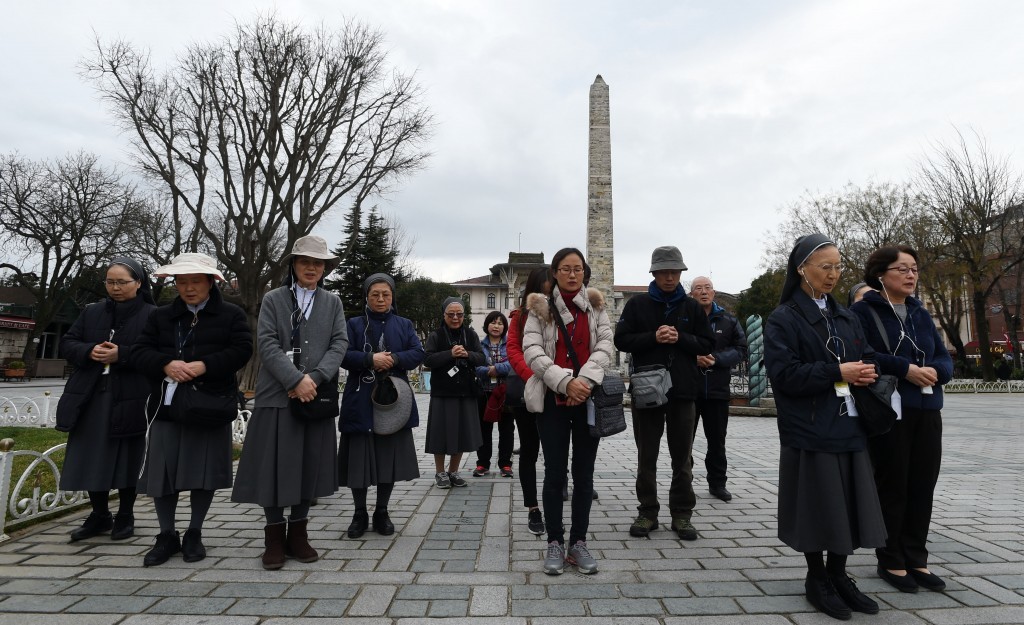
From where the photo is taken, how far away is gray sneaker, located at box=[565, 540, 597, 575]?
348 centimetres

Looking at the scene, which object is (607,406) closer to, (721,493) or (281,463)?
(281,463)

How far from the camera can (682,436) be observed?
173 inches

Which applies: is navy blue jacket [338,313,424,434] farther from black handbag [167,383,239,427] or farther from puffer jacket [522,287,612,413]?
puffer jacket [522,287,612,413]

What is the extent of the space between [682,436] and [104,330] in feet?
14.6

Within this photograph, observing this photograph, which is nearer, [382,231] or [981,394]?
[981,394]

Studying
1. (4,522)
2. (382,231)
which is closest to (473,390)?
(4,522)

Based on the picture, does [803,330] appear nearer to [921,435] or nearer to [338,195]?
[921,435]

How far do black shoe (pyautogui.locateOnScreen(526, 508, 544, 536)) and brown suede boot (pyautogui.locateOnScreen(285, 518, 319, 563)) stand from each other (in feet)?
5.21

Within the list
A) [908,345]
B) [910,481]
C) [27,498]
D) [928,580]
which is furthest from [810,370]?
[27,498]

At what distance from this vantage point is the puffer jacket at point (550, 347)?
3.61m

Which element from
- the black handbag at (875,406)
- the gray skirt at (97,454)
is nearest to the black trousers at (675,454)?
the black handbag at (875,406)

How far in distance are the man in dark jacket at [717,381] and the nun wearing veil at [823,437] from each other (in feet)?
6.48

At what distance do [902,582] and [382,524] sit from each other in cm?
344

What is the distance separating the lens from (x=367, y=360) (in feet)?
14.8
